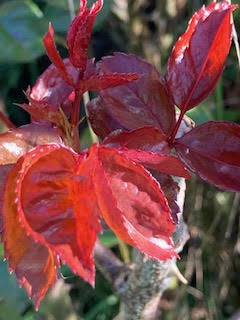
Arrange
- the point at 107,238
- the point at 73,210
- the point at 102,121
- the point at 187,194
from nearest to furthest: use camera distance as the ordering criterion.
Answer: the point at 73,210, the point at 102,121, the point at 107,238, the point at 187,194

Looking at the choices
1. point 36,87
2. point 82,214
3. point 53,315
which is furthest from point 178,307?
point 82,214

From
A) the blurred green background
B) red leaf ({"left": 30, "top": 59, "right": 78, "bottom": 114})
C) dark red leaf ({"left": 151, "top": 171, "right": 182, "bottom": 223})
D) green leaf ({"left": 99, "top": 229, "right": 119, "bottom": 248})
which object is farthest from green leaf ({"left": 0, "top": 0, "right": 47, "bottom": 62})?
dark red leaf ({"left": 151, "top": 171, "right": 182, "bottom": 223})

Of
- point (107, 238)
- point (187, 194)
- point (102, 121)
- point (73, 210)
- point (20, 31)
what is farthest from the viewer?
point (187, 194)

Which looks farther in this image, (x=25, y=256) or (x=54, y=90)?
(x=54, y=90)

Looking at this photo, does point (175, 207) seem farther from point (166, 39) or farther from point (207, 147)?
point (166, 39)

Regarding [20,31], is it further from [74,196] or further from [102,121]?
[74,196]

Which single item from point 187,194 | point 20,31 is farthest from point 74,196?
point 187,194
